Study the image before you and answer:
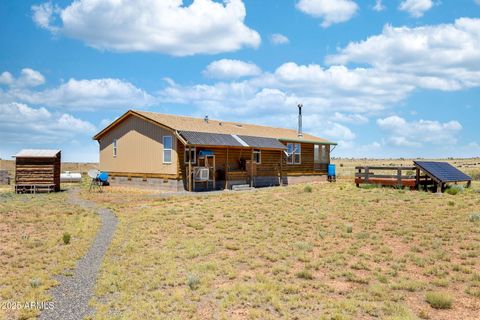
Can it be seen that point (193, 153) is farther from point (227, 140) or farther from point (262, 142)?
point (262, 142)

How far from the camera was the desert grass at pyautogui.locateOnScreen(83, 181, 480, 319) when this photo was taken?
7.75 meters

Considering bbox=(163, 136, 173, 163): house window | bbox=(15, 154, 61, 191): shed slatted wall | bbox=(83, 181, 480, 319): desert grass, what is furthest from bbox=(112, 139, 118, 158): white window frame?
bbox=(83, 181, 480, 319): desert grass

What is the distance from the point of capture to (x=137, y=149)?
28984mm

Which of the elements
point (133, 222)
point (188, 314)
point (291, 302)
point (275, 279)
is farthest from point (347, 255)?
point (133, 222)

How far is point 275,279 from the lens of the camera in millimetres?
9359

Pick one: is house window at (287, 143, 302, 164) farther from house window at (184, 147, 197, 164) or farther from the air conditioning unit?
the air conditioning unit

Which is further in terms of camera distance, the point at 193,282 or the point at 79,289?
the point at 193,282

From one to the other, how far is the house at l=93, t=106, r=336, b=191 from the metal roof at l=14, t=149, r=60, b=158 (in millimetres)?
4493

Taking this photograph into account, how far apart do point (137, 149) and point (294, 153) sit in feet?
46.9

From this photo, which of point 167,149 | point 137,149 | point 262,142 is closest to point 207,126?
point 262,142

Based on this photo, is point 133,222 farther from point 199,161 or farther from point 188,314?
point 199,161

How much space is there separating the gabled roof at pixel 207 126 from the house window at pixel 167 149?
927mm

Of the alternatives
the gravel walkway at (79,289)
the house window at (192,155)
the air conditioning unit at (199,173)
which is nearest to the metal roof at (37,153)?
the house window at (192,155)

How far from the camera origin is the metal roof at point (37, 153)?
27.4 meters
